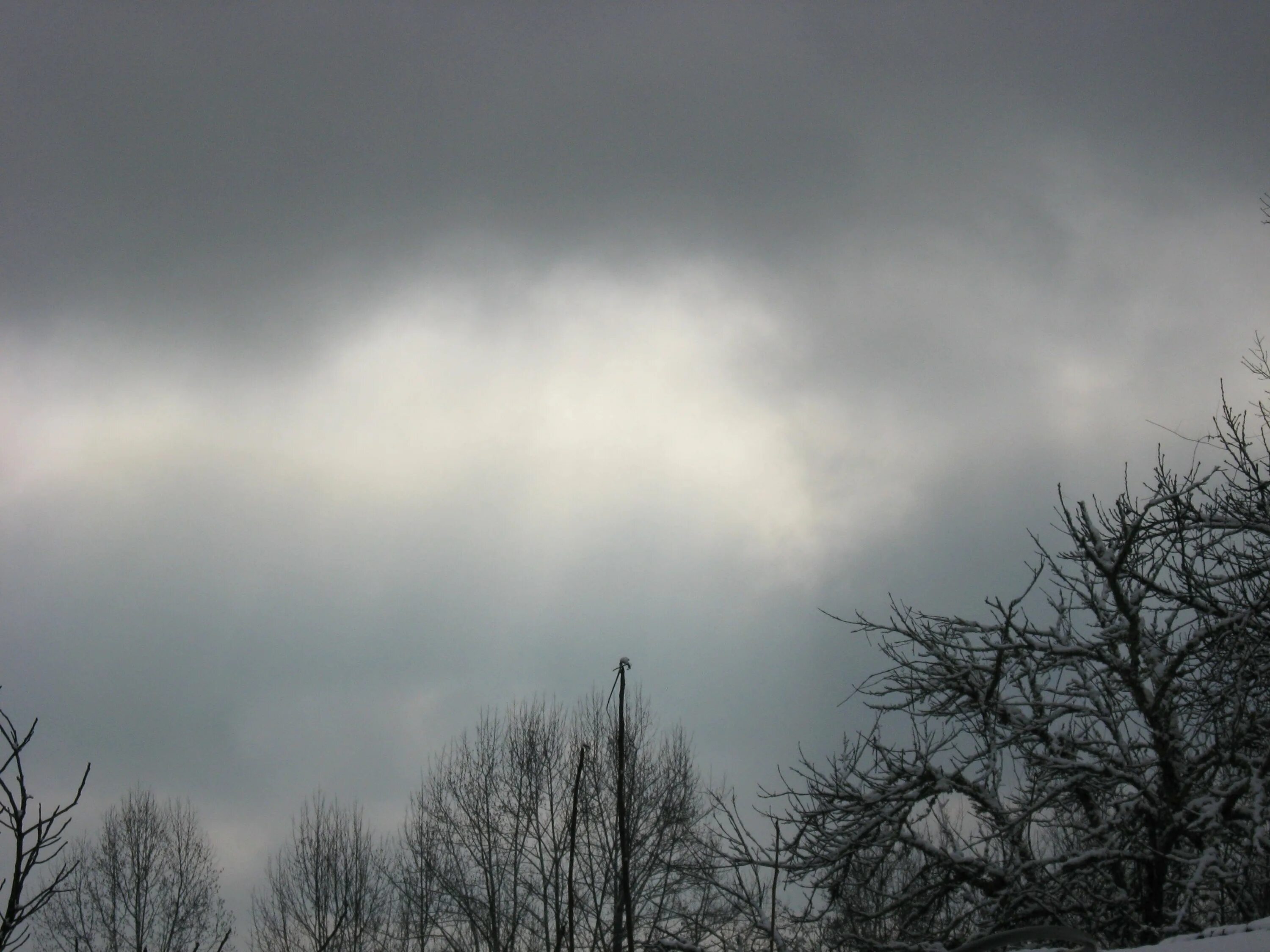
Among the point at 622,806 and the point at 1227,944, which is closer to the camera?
the point at 1227,944

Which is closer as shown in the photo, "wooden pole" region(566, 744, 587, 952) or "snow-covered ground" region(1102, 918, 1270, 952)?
"snow-covered ground" region(1102, 918, 1270, 952)

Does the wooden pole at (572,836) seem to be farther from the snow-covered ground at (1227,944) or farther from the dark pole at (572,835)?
the snow-covered ground at (1227,944)

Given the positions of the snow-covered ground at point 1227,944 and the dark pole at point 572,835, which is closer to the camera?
the snow-covered ground at point 1227,944

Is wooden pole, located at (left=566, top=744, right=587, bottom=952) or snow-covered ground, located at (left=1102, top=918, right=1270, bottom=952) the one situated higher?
wooden pole, located at (left=566, top=744, right=587, bottom=952)

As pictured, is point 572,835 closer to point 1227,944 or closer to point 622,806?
point 622,806

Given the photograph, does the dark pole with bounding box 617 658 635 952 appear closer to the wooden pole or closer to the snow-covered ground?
the wooden pole

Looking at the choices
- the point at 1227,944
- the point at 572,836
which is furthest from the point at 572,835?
the point at 1227,944

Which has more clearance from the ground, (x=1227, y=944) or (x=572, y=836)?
(x=572, y=836)

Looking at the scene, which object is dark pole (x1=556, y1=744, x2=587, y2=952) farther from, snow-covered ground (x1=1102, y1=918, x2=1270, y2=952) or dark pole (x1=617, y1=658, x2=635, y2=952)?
snow-covered ground (x1=1102, y1=918, x2=1270, y2=952)

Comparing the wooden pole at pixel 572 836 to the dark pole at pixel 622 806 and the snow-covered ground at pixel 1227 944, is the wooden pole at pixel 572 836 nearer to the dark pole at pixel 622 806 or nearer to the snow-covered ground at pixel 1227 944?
the dark pole at pixel 622 806

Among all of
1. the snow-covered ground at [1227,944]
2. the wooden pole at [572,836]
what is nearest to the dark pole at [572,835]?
the wooden pole at [572,836]

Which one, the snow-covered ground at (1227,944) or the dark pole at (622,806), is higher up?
the dark pole at (622,806)

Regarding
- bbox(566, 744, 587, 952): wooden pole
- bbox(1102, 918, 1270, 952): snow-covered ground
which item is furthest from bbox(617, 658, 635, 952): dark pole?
bbox(1102, 918, 1270, 952): snow-covered ground

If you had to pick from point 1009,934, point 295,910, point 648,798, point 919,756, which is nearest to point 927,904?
point 919,756
